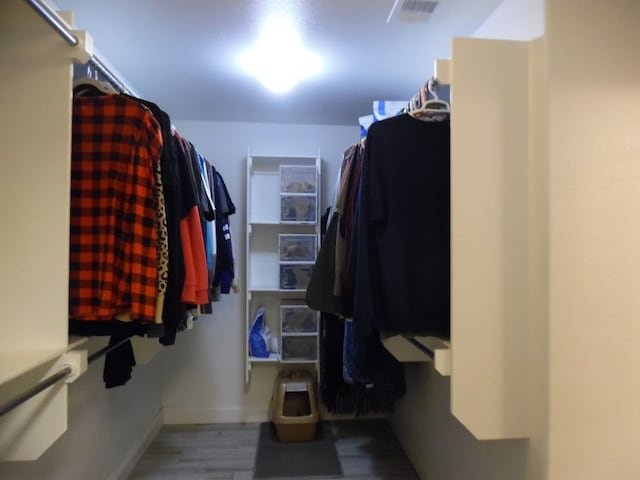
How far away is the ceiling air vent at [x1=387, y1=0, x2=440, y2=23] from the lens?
1.40 metres

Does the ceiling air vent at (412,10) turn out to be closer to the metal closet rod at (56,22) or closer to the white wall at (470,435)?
the white wall at (470,435)

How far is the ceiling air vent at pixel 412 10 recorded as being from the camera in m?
1.40

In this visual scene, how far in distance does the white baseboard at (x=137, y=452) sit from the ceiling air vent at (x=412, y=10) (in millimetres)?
2629

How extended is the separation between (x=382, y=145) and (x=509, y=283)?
624 mm

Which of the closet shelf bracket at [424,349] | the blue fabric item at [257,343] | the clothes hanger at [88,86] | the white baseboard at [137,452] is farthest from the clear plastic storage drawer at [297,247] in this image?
the clothes hanger at [88,86]

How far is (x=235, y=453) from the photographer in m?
2.44

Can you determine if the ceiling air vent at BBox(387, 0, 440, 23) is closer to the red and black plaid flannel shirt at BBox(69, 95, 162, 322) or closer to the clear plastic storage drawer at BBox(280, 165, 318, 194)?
the red and black plaid flannel shirt at BBox(69, 95, 162, 322)

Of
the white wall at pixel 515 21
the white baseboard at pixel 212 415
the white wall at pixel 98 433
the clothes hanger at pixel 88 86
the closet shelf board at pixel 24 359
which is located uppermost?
the white wall at pixel 515 21

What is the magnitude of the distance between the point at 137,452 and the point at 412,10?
9.21ft

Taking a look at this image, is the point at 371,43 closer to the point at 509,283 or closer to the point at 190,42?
the point at 190,42

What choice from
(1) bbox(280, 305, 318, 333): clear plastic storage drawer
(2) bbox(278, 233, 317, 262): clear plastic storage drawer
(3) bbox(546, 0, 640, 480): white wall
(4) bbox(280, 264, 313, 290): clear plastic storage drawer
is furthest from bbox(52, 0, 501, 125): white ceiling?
→ (1) bbox(280, 305, 318, 333): clear plastic storage drawer

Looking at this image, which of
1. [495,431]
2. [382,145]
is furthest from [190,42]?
[495,431]

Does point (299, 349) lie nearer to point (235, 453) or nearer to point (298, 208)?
point (235, 453)

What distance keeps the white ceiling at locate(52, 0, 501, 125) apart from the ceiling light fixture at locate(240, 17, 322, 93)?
0.17 ft
